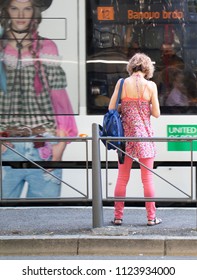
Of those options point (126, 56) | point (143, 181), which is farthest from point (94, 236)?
point (126, 56)

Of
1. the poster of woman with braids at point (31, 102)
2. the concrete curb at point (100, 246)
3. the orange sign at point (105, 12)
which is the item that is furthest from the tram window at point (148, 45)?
the concrete curb at point (100, 246)

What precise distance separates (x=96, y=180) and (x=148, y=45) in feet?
7.01

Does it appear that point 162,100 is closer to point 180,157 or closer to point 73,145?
point 180,157

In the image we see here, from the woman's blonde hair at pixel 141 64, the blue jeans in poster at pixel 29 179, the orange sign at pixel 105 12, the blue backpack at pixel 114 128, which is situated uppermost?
the orange sign at pixel 105 12

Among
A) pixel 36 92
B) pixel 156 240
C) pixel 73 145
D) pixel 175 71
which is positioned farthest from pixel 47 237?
pixel 175 71

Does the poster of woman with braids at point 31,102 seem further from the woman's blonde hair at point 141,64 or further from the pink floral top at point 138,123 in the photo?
the woman's blonde hair at point 141,64

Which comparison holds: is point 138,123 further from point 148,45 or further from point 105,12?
point 105,12

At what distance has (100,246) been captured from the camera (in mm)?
6320

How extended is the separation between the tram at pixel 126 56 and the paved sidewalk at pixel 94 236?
26.7 inches

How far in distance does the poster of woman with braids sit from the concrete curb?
155 cm

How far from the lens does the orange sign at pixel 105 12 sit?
25.8ft

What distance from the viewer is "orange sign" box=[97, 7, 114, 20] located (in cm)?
786

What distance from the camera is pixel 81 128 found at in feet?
25.9

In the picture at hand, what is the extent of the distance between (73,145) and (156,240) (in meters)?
2.06
